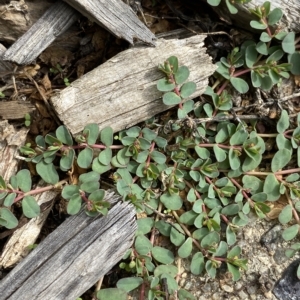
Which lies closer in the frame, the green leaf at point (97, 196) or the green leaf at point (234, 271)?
the green leaf at point (97, 196)

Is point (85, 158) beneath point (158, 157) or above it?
above

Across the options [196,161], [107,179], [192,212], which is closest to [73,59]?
A: [107,179]

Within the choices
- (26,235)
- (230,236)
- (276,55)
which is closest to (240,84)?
(276,55)

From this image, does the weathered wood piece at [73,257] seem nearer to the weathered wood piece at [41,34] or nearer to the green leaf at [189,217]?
the green leaf at [189,217]

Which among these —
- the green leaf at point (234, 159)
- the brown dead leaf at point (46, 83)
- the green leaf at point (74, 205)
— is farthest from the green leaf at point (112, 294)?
the brown dead leaf at point (46, 83)

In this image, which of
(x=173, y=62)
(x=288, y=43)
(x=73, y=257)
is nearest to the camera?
(x=73, y=257)

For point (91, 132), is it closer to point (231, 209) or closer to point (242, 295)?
point (231, 209)
